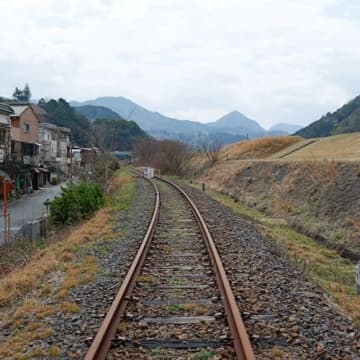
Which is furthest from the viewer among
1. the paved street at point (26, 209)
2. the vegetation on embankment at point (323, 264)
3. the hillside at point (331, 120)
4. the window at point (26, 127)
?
the hillside at point (331, 120)

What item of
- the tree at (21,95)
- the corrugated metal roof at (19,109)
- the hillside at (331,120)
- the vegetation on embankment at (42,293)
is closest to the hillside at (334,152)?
the vegetation on embankment at (42,293)

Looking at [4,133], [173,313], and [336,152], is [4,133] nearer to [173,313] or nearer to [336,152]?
[336,152]

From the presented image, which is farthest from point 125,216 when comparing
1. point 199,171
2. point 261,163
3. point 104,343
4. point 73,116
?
point 73,116

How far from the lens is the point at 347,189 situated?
17406 millimetres

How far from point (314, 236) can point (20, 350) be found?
37.6 ft

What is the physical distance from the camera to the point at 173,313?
6234 mm

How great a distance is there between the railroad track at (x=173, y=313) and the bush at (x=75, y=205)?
944 centimetres

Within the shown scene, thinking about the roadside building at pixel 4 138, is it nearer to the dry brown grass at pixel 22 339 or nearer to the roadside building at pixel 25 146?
the roadside building at pixel 25 146

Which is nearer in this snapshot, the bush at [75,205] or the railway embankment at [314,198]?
the railway embankment at [314,198]

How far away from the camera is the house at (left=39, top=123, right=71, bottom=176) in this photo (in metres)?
66.5

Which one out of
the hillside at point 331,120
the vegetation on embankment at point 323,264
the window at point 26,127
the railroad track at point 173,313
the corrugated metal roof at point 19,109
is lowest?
the vegetation on embankment at point 323,264

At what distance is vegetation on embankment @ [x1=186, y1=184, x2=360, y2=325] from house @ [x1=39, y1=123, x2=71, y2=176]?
51.7m

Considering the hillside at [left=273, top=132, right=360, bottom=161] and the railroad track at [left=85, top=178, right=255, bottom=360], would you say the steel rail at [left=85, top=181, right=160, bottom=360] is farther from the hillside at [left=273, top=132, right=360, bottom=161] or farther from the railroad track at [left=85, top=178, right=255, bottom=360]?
the hillside at [left=273, top=132, right=360, bottom=161]

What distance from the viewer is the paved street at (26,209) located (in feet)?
96.0
